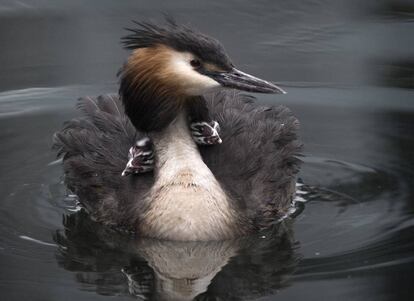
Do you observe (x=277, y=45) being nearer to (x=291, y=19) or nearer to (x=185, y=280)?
(x=291, y=19)

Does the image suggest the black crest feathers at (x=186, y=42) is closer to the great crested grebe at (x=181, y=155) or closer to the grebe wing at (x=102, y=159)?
the great crested grebe at (x=181, y=155)

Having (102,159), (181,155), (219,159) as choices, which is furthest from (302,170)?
(102,159)

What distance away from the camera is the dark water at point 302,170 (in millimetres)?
7879

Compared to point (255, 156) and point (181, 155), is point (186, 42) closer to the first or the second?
point (181, 155)

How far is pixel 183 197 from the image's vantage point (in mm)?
8367

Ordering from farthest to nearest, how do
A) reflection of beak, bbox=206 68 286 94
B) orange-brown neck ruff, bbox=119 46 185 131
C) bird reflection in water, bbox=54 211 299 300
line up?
orange-brown neck ruff, bbox=119 46 185 131 < reflection of beak, bbox=206 68 286 94 < bird reflection in water, bbox=54 211 299 300

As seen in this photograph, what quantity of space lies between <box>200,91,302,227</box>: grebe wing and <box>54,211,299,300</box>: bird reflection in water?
0.65ft

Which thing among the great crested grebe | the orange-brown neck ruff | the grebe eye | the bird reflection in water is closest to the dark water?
the bird reflection in water

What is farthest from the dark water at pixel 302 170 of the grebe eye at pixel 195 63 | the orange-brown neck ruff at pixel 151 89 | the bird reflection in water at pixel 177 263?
the grebe eye at pixel 195 63

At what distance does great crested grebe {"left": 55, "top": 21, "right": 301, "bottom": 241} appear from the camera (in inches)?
323

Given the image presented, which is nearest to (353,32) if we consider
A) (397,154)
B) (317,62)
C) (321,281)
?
(317,62)

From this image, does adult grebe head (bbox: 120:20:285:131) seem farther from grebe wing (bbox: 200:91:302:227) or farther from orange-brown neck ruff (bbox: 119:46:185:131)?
grebe wing (bbox: 200:91:302:227)

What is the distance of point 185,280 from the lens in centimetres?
791

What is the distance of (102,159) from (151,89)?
2.40ft
